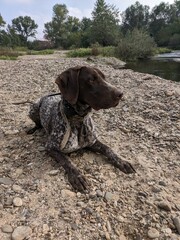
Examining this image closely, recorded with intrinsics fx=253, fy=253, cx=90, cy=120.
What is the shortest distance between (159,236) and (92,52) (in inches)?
1057

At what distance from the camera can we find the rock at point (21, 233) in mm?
2457

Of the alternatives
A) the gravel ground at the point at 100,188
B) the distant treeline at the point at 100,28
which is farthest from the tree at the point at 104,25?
the gravel ground at the point at 100,188

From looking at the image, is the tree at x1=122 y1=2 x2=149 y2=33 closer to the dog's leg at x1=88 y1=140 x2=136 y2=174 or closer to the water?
the water

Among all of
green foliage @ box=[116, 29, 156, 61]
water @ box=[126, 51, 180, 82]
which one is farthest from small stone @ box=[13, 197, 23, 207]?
green foliage @ box=[116, 29, 156, 61]

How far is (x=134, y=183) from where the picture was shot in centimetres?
339

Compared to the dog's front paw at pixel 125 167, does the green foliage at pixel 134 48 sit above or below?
below

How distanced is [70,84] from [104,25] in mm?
46398

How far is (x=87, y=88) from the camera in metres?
3.25

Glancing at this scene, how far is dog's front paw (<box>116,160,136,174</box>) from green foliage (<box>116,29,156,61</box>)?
26241 mm

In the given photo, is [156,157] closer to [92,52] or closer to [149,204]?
[149,204]

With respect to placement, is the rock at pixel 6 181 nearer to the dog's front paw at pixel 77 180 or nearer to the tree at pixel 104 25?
the dog's front paw at pixel 77 180

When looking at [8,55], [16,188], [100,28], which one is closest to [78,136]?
[16,188]

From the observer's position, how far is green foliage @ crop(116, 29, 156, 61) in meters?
29.3

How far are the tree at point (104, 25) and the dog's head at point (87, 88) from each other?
4140cm
